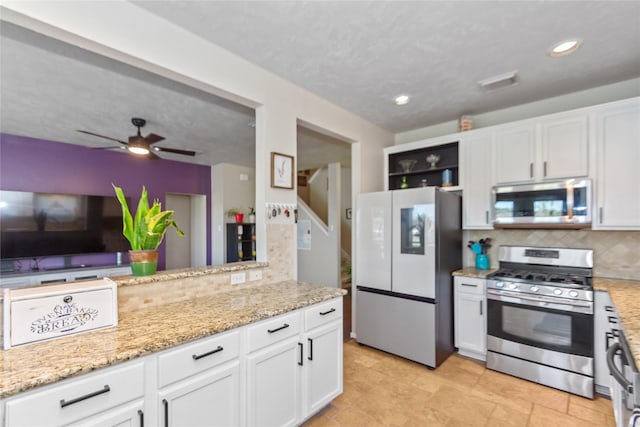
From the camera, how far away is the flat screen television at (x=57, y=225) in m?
3.87

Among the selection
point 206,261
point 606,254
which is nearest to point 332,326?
point 606,254

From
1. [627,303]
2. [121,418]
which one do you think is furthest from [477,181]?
[121,418]

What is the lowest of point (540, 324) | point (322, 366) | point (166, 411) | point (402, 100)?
point (322, 366)

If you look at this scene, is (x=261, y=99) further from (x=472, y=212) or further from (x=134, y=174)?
(x=134, y=174)

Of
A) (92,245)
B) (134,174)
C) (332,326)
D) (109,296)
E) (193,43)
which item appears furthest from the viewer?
(134,174)

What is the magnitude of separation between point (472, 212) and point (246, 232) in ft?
14.2

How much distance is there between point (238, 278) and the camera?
2150 millimetres

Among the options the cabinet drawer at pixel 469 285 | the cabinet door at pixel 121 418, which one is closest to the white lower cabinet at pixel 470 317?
the cabinet drawer at pixel 469 285

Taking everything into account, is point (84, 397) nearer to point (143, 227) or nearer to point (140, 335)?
point (140, 335)

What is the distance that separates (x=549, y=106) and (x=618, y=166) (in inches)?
36.9

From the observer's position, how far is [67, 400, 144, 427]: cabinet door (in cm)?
107

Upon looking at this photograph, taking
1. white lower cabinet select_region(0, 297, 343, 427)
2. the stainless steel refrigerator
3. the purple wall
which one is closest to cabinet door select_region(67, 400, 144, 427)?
white lower cabinet select_region(0, 297, 343, 427)

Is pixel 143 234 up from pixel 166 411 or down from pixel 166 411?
up

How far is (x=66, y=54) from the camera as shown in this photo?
2100 mm
